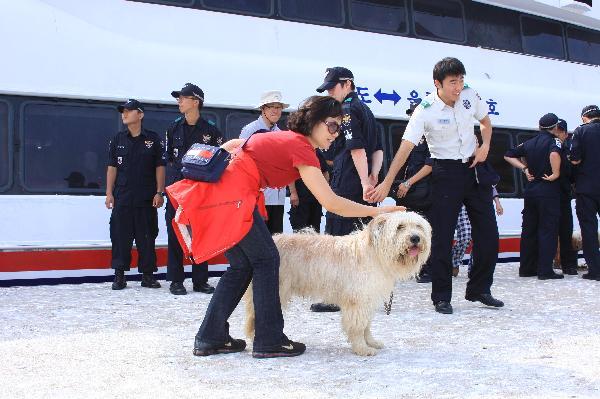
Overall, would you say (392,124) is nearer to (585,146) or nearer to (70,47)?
(585,146)

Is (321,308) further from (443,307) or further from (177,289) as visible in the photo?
(177,289)

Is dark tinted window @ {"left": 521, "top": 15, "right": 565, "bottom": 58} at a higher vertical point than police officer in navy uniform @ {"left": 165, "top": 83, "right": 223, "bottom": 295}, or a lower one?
higher

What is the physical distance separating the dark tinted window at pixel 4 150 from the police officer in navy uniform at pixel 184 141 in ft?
5.01

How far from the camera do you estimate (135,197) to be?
24.2ft

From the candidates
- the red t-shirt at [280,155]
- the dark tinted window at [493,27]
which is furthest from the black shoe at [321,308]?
the dark tinted window at [493,27]

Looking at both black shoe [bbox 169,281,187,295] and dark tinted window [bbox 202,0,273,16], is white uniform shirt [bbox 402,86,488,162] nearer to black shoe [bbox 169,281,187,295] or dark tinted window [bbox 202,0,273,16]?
black shoe [bbox 169,281,187,295]

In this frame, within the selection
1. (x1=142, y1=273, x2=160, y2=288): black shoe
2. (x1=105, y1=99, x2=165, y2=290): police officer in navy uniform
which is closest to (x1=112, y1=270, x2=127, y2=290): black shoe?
(x1=105, y1=99, x2=165, y2=290): police officer in navy uniform

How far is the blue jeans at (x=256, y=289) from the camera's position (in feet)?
14.0

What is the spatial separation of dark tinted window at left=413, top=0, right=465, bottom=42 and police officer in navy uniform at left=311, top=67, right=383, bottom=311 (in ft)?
14.6

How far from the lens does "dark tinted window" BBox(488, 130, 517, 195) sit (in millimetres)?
10180

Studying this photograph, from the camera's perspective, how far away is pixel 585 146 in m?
8.58

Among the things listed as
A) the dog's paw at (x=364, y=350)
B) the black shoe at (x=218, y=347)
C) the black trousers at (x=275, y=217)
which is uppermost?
the black trousers at (x=275, y=217)

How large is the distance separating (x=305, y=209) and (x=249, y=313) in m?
3.10

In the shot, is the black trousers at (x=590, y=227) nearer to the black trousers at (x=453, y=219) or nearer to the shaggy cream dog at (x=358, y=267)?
the black trousers at (x=453, y=219)
